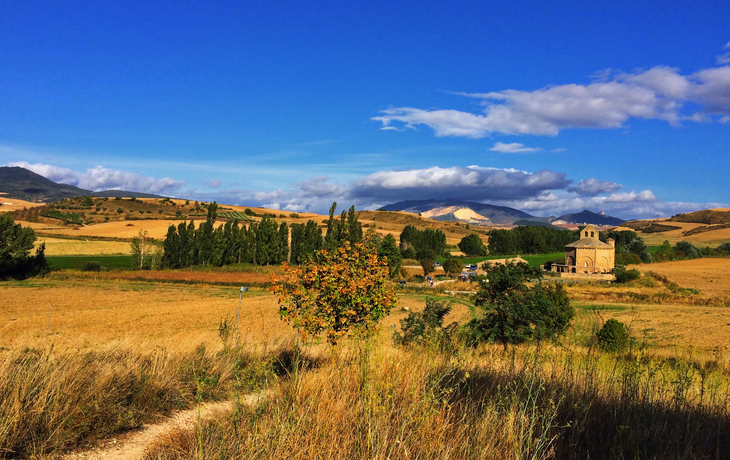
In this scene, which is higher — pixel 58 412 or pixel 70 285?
pixel 58 412

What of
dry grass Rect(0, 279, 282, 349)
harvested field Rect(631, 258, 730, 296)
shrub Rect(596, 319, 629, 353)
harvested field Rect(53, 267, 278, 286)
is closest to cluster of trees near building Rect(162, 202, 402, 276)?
harvested field Rect(53, 267, 278, 286)

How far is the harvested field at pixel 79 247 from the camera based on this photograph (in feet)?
235

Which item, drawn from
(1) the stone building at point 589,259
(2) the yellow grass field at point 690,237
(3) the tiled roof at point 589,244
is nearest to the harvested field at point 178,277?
(1) the stone building at point 589,259

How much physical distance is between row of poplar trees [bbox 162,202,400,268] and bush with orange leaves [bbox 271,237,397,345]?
50.7m

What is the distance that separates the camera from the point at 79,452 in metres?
4.29

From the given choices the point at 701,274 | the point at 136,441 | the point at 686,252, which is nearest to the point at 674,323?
the point at 136,441

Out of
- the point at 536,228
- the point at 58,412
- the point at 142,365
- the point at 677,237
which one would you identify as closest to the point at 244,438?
the point at 58,412

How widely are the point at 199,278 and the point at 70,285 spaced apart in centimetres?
1334

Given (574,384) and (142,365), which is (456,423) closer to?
(574,384)

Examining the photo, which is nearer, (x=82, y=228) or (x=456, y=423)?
(x=456, y=423)

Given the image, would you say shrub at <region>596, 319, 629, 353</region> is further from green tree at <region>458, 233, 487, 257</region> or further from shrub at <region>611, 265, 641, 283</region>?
green tree at <region>458, 233, 487, 257</region>

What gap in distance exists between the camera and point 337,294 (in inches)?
333

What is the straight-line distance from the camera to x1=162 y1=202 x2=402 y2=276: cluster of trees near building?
2515 inches

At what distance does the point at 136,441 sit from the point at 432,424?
322 centimetres
